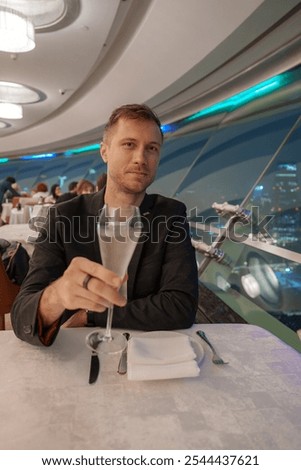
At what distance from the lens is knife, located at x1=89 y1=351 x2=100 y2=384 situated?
0.74 meters

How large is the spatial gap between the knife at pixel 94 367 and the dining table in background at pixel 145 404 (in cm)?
1

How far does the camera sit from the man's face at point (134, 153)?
50.1 inches

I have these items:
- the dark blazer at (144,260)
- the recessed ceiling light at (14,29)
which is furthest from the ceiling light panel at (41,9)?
the dark blazer at (144,260)

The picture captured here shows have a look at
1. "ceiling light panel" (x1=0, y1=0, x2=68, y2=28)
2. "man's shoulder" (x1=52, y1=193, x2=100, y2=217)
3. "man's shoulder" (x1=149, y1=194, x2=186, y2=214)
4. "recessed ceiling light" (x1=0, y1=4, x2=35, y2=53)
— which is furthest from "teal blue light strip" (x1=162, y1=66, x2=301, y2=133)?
"man's shoulder" (x1=52, y1=193, x2=100, y2=217)

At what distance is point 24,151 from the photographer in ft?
55.1

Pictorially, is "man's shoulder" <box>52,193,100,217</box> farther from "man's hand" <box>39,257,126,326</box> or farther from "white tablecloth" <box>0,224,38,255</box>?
"white tablecloth" <box>0,224,38,255</box>

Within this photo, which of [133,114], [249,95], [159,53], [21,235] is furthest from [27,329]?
[249,95]

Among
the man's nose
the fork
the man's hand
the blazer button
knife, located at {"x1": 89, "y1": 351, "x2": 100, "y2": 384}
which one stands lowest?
knife, located at {"x1": 89, "y1": 351, "x2": 100, "y2": 384}

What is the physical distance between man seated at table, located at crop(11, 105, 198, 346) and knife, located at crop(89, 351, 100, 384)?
0.21m

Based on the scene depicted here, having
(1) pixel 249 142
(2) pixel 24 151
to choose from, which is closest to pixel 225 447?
(1) pixel 249 142

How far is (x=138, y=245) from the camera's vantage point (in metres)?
1.24

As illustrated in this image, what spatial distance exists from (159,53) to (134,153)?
372 cm

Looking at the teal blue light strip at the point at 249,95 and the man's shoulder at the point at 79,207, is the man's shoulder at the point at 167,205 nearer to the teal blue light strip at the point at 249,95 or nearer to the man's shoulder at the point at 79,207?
the man's shoulder at the point at 79,207

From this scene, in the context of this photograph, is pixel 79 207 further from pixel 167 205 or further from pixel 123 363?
pixel 123 363
